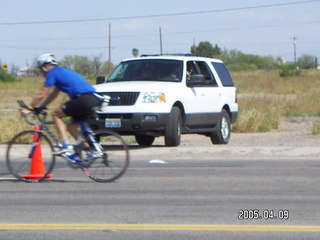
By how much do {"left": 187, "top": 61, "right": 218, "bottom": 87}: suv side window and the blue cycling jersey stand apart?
6650 mm

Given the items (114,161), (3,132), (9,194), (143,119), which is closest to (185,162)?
(143,119)

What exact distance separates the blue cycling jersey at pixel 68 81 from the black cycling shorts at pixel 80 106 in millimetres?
76

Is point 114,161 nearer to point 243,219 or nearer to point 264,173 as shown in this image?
point 264,173

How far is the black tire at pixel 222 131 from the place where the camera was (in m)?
17.1

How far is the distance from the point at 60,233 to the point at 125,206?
1.54m

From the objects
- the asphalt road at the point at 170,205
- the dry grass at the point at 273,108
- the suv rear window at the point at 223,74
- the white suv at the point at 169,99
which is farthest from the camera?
the dry grass at the point at 273,108

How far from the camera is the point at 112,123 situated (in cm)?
1477

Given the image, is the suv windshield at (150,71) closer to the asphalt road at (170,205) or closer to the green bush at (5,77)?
the asphalt road at (170,205)

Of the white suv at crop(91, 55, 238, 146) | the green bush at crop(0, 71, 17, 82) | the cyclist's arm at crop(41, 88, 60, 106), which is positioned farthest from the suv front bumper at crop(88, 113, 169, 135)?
the green bush at crop(0, 71, 17, 82)

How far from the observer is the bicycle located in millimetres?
10328

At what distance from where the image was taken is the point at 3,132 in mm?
17391

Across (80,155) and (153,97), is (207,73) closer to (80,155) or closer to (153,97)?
(153,97)

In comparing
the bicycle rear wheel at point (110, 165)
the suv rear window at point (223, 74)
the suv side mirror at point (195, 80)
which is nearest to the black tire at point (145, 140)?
the suv side mirror at point (195, 80)

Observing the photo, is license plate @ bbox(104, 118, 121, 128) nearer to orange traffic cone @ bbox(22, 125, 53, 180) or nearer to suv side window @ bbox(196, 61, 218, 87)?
suv side window @ bbox(196, 61, 218, 87)
